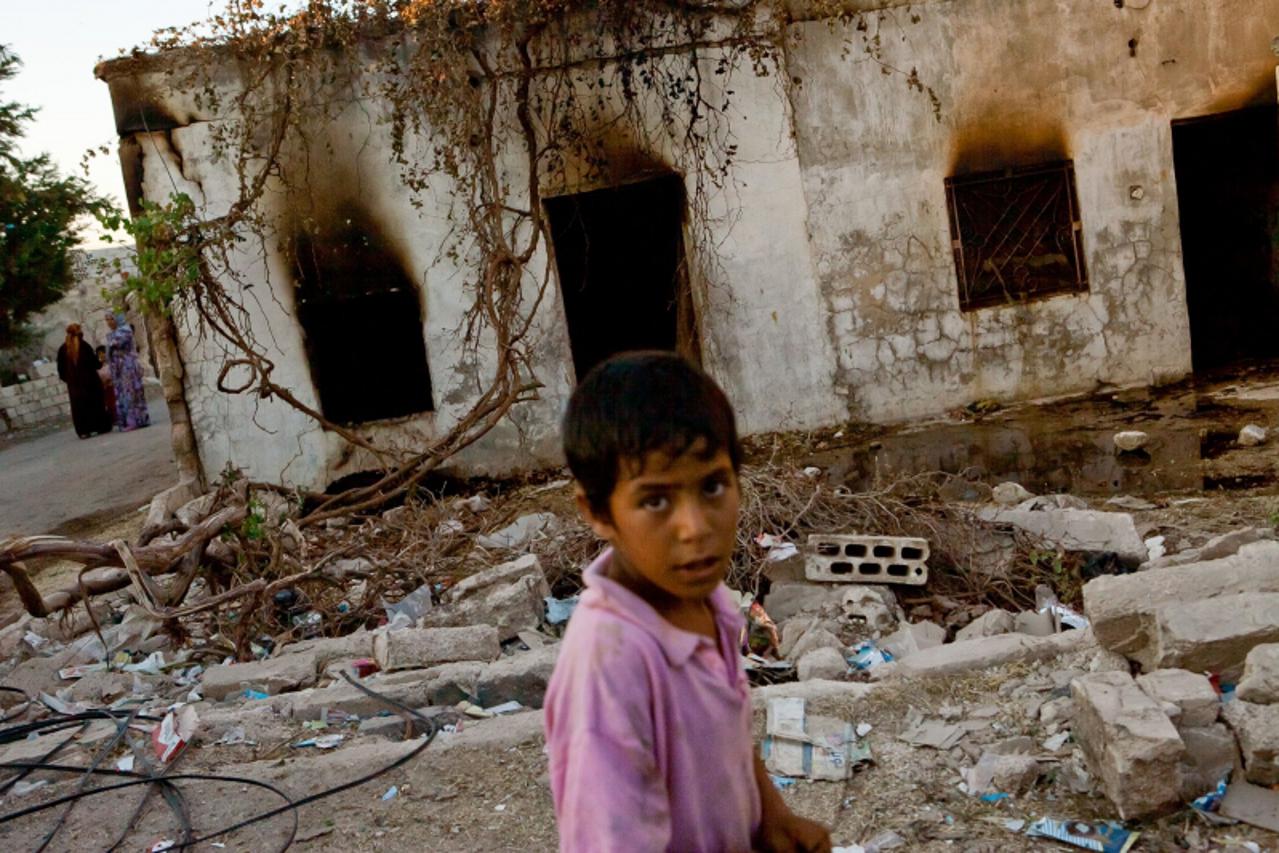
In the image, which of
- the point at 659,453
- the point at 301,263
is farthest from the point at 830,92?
the point at 659,453

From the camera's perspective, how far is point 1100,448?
7852mm

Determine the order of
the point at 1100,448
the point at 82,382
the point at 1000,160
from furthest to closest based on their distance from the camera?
1. the point at 82,382
2. the point at 1000,160
3. the point at 1100,448

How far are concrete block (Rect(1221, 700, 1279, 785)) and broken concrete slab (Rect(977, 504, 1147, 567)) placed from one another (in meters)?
2.39

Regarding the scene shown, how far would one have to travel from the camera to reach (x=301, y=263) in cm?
905

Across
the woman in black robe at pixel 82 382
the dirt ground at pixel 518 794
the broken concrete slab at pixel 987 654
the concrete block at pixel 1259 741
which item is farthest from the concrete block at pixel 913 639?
the woman in black robe at pixel 82 382

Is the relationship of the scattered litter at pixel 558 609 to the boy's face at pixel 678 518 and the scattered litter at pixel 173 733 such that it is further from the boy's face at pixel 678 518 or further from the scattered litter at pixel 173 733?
the boy's face at pixel 678 518

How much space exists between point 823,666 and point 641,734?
3044 mm

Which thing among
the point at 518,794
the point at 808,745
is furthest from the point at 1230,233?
the point at 518,794

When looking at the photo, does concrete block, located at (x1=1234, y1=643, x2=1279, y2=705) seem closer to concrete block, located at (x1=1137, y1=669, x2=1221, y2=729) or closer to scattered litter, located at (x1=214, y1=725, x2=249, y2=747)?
concrete block, located at (x1=1137, y1=669, x2=1221, y2=729)

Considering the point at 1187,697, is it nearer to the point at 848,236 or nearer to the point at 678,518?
the point at 678,518

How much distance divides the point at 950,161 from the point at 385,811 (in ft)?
23.8

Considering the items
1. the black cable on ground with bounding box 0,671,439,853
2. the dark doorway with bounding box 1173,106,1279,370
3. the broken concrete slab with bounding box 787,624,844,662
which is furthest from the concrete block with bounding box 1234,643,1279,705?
the dark doorway with bounding box 1173,106,1279,370

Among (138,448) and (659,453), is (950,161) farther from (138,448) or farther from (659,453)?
(138,448)

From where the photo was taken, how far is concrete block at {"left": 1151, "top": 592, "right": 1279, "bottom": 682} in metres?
3.48
